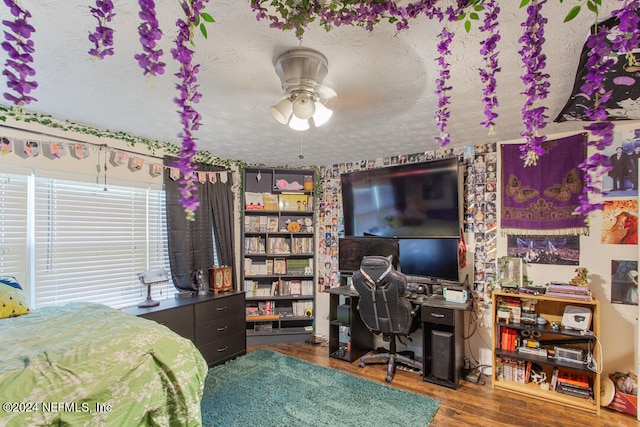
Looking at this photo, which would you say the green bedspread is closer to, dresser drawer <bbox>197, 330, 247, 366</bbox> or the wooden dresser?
the wooden dresser

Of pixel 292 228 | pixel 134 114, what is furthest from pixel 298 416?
pixel 134 114

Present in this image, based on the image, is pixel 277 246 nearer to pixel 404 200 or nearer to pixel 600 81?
pixel 404 200

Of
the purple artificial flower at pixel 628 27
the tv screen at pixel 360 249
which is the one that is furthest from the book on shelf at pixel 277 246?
the purple artificial flower at pixel 628 27

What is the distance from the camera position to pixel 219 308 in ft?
11.3

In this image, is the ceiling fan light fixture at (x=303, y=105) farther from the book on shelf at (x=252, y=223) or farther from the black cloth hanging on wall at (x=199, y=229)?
the book on shelf at (x=252, y=223)

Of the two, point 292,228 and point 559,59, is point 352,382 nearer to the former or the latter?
point 292,228

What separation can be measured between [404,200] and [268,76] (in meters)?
2.29

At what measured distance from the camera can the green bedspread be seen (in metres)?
1.35

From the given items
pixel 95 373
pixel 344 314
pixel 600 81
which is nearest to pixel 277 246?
pixel 344 314

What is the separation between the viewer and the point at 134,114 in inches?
96.9

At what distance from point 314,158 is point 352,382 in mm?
2596

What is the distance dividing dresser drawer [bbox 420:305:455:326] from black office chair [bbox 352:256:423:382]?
0.33 ft

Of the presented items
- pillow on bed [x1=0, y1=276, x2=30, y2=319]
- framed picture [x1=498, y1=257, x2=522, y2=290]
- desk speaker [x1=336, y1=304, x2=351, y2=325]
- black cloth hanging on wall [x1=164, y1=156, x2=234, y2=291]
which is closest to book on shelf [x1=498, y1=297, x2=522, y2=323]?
framed picture [x1=498, y1=257, x2=522, y2=290]

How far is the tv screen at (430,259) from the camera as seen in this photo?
10.8ft
